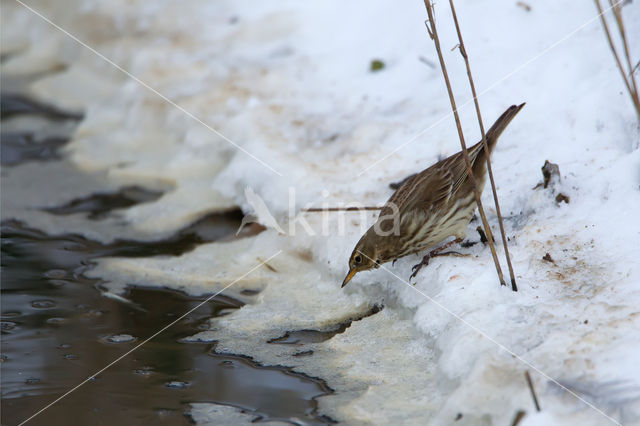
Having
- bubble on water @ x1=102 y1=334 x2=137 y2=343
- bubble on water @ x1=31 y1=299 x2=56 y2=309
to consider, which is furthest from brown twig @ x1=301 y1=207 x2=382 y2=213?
bubble on water @ x1=31 y1=299 x2=56 y2=309

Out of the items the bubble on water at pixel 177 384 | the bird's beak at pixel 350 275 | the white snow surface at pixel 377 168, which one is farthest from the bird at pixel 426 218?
the bubble on water at pixel 177 384

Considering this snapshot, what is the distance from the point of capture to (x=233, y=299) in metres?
4.09

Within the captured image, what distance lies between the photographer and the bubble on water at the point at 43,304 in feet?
12.9

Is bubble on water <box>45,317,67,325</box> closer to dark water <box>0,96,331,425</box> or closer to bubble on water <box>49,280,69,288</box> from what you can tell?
dark water <box>0,96,331,425</box>

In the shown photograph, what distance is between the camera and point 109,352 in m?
3.51

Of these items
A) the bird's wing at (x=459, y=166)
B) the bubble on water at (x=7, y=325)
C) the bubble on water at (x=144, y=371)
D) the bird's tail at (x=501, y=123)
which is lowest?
the bubble on water at (x=144, y=371)

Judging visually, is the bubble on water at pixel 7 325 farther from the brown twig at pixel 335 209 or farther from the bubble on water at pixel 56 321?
the brown twig at pixel 335 209

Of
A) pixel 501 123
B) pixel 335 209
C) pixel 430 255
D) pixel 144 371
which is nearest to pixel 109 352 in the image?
pixel 144 371

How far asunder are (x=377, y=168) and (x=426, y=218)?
896 mm

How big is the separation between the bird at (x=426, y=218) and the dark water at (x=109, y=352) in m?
0.84

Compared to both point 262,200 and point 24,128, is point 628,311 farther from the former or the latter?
point 24,128

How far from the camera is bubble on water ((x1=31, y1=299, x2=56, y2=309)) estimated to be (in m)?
3.92

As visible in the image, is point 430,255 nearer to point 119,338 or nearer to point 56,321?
point 119,338

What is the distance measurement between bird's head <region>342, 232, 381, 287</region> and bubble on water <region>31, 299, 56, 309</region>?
1634 mm
